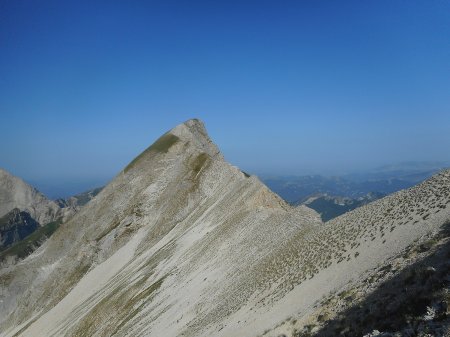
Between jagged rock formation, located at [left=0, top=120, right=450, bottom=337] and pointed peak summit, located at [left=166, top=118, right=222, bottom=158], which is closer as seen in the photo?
jagged rock formation, located at [left=0, top=120, right=450, bottom=337]

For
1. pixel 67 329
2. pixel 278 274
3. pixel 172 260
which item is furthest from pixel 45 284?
pixel 278 274

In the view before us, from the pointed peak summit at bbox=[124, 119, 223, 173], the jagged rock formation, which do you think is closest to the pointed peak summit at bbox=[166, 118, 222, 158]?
the pointed peak summit at bbox=[124, 119, 223, 173]

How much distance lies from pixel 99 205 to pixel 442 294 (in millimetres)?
106117

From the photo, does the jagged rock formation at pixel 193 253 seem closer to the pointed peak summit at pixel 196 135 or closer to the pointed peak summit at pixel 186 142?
the pointed peak summit at pixel 186 142

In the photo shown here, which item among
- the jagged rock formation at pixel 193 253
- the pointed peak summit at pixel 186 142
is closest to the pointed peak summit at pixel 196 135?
the pointed peak summit at pixel 186 142

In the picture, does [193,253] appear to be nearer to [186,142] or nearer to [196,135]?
[186,142]

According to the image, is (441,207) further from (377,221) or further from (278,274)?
(278,274)

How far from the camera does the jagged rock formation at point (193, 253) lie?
3164 cm

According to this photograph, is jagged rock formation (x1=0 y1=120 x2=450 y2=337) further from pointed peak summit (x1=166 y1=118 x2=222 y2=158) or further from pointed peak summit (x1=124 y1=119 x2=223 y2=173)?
pointed peak summit (x1=166 y1=118 x2=222 y2=158)

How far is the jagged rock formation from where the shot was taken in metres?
31.6

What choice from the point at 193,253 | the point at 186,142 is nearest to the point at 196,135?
the point at 186,142

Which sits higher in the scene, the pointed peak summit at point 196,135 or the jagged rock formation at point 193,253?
the pointed peak summit at point 196,135

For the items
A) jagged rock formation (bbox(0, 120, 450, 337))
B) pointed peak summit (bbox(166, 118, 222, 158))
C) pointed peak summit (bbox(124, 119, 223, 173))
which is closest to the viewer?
jagged rock formation (bbox(0, 120, 450, 337))

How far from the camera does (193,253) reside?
62031 millimetres
